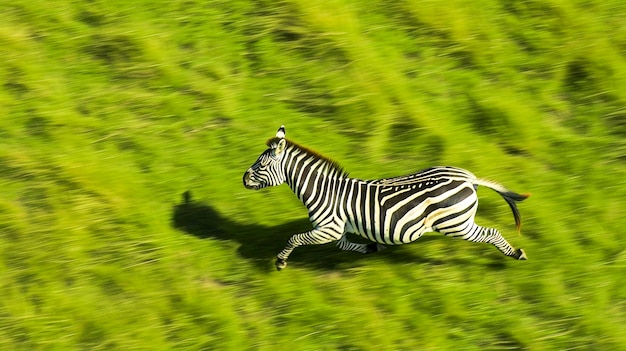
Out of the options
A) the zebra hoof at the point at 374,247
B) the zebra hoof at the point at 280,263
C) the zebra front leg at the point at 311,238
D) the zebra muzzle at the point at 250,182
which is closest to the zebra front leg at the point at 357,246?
the zebra hoof at the point at 374,247

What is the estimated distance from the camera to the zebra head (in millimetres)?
7691

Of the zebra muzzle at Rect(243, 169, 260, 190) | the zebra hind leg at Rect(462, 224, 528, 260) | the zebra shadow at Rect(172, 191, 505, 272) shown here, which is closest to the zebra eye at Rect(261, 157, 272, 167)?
the zebra muzzle at Rect(243, 169, 260, 190)

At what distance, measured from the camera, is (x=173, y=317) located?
7.71 meters

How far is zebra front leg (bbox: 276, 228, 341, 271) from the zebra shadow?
313 millimetres

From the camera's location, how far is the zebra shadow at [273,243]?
8039 mm

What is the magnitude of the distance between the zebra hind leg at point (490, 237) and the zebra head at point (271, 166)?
186cm

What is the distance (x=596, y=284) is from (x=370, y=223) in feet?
7.31

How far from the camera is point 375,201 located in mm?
7547

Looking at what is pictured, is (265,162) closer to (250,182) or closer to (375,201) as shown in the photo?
(250,182)

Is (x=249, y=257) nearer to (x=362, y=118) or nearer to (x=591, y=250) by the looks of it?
(x=362, y=118)

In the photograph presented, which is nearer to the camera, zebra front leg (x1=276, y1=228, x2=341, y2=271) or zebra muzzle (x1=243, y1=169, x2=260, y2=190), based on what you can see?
zebra front leg (x1=276, y1=228, x2=341, y2=271)

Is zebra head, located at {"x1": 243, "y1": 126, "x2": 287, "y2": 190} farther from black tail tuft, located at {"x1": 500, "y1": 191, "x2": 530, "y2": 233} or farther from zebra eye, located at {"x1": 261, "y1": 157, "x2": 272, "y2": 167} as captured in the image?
black tail tuft, located at {"x1": 500, "y1": 191, "x2": 530, "y2": 233}

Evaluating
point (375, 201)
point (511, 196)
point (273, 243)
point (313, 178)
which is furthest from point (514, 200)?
point (273, 243)

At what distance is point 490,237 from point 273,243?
7.16 feet
